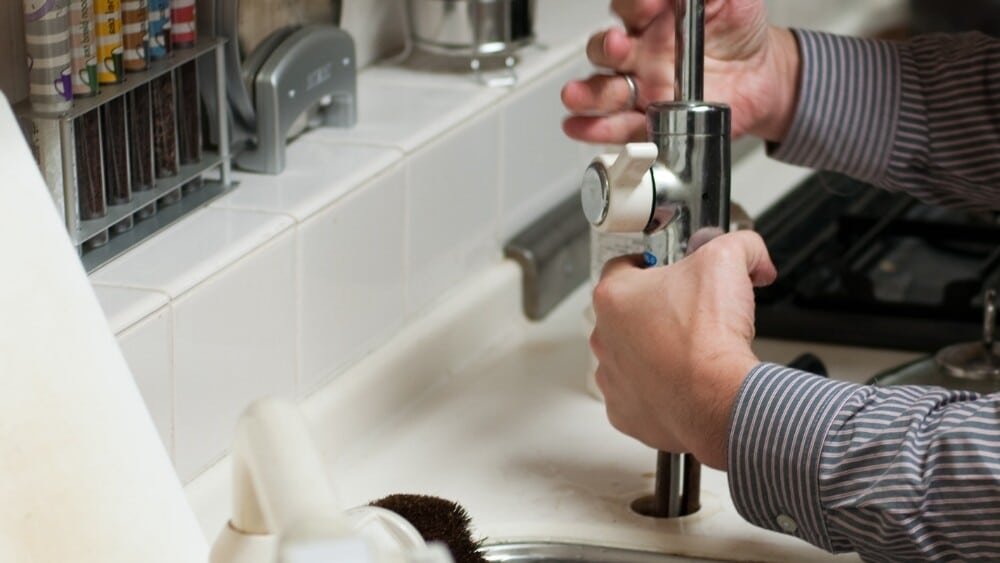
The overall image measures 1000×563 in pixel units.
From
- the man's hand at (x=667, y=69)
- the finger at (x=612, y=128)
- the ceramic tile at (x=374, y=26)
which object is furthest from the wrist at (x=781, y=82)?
the ceramic tile at (x=374, y=26)

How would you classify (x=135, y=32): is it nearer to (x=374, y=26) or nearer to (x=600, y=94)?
(x=600, y=94)

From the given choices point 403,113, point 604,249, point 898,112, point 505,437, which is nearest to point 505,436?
point 505,437

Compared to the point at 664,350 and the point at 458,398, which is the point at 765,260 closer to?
the point at 664,350

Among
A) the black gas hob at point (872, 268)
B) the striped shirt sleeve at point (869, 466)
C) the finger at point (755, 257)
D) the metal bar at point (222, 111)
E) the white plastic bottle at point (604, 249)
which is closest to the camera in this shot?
the striped shirt sleeve at point (869, 466)

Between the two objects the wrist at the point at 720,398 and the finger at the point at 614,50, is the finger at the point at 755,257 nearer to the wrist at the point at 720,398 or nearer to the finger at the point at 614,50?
the wrist at the point at 720,398

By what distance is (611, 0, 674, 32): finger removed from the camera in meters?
0.98

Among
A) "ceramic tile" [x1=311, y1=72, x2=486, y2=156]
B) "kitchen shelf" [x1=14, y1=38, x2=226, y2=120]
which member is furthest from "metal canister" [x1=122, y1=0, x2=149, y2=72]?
"ceramic tile" [x1=311, y1=72, x2=486, y2=156]

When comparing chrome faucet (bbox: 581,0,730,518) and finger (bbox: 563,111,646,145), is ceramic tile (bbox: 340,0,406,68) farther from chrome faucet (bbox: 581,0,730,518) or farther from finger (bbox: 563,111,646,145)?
chrome faucet (bbox: 581,0,730,518)

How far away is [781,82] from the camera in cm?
108

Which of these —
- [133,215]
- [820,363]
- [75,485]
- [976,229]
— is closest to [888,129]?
[820,363]

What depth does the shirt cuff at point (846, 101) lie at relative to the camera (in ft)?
3.56

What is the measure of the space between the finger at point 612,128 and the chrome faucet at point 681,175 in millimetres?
175

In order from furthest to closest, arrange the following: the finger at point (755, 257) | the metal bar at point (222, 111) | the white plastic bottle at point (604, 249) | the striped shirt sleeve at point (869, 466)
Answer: the white plastic bottle at point (604, 249), the metal bar at point (222, 111), the finger at point (755, 257), the striped shirt sleeve at point (869, 466)

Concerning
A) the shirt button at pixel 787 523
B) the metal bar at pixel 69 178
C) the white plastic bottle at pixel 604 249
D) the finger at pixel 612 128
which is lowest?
the shirt button at pixel 787 523
